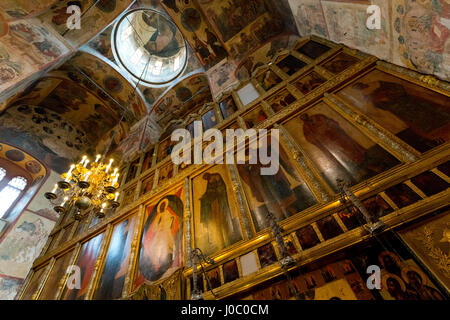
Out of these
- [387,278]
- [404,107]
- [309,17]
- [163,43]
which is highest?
[163,43]

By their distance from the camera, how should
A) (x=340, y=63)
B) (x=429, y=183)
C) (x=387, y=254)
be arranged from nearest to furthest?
(x=387, y=254)
(x=429, y=183)
(x=340, y=63)

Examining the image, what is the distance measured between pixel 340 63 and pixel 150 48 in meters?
12.6

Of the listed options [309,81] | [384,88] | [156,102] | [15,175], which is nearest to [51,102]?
[15,175]

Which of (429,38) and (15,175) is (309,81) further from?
(15,175)

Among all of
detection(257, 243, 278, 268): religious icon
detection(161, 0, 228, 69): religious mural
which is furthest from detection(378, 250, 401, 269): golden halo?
detection(161, 0, 228, 69): religious mural

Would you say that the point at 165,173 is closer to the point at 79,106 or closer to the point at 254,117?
the point at 254,117

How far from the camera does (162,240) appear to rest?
477cm

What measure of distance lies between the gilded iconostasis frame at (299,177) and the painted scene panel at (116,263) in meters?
0.17

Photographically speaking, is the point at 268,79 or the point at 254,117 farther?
the point at 268,79


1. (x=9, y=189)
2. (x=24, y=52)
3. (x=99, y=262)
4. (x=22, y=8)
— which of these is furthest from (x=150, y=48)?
(x=99, y=262)

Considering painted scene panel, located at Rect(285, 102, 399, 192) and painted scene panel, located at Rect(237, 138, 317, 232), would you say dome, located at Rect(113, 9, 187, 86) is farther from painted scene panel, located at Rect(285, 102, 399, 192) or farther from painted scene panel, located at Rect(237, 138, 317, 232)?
painted scene panel, located at Rect(237, 138, 317, 232)

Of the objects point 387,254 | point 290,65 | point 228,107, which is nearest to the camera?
point 387,254

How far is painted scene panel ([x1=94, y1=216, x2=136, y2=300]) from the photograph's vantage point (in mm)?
4684

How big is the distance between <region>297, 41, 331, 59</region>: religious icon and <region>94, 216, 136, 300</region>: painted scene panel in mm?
7187
